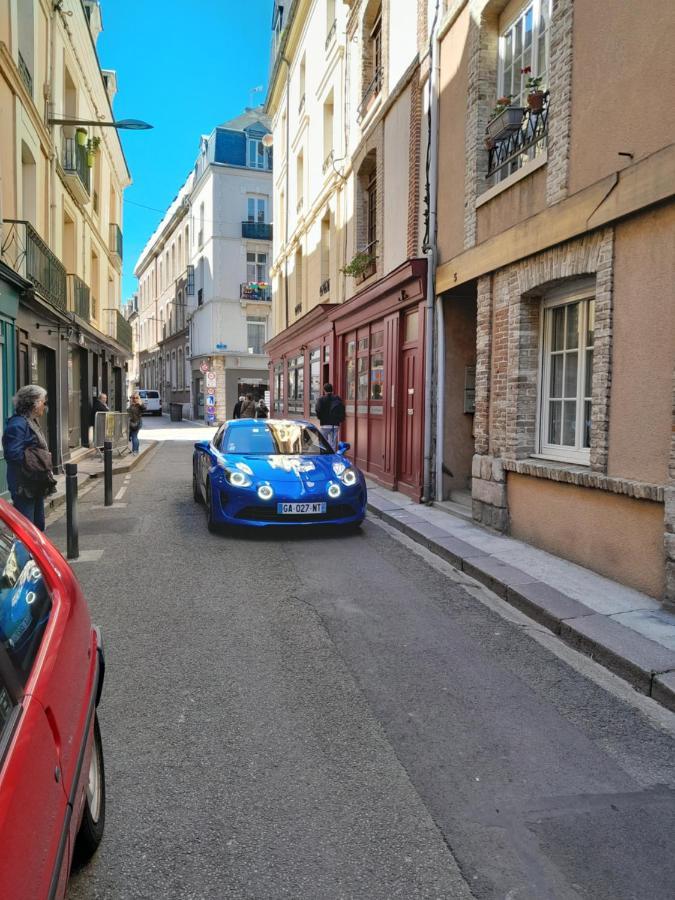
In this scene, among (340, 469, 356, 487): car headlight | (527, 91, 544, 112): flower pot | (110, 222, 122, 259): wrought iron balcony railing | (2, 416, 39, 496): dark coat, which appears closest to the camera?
(2, 416, 39, 496): dark coat

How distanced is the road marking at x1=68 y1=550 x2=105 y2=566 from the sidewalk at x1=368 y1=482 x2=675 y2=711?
3.65 m

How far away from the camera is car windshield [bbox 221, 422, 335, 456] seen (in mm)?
8672

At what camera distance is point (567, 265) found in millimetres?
6586

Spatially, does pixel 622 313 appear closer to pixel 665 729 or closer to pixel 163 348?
pixel 665 729

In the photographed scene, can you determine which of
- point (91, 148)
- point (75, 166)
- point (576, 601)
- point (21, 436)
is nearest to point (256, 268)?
point (91, 148)

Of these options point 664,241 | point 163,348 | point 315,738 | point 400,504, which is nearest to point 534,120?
point 664,241

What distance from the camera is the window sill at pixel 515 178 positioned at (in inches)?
280

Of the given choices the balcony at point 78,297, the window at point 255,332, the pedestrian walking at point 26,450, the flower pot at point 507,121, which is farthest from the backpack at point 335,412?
the window at point 255,332

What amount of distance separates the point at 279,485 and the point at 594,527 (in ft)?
11.3

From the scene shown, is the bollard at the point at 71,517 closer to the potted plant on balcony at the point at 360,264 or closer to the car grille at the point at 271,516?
the car grille at the point at 271,516

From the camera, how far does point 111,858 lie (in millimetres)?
2396

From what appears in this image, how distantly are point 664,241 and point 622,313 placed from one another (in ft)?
2.26

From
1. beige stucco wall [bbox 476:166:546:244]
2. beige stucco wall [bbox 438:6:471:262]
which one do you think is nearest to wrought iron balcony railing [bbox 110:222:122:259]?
beige stucco wall [bbox 438:6:471:262]

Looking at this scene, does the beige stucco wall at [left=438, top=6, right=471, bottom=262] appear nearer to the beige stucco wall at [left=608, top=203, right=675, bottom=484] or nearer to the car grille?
the beige stucco wall at [left=608, top=203, right=675, bottom=484]
